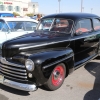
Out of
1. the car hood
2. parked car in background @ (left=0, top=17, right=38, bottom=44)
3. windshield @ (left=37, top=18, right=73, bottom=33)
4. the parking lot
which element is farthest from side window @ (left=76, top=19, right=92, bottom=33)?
parked car in background @ (left=0, top=17, right=38, bottom=44)

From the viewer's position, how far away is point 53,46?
394 cm

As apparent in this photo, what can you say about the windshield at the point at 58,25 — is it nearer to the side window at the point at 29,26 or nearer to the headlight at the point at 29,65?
the headlight at the point at 29,65

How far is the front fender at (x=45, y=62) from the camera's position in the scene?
320 cm


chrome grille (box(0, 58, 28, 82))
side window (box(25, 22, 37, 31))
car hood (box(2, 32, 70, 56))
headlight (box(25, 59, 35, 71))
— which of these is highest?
side window (box(25, 22, 37, 31))

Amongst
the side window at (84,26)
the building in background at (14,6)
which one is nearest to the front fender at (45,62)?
the side window at (84,26)

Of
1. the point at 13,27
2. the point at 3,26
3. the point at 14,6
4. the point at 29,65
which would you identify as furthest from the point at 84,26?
the point at 14,6

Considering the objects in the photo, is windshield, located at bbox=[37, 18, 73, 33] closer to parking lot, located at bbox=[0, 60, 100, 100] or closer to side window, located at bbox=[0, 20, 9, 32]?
parking lot, located at bbox=[0, 60, 100, 100]

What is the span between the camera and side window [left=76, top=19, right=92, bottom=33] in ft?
15.1

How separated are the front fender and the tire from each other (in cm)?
20

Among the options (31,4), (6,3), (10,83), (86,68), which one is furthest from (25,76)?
(31,4)

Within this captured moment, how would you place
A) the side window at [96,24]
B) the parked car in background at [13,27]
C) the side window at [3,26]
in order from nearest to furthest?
the side window at [96,24], the parked car in background at [13,27], the side window at [3,26]

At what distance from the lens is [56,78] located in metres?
3.81

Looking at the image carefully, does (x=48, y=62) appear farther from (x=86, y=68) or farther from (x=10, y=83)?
(x=86, y=68)

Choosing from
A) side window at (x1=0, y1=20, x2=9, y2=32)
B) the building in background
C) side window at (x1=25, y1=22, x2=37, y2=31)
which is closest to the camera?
side window at (x1=0, y1=20, x2=9, y2=32)
